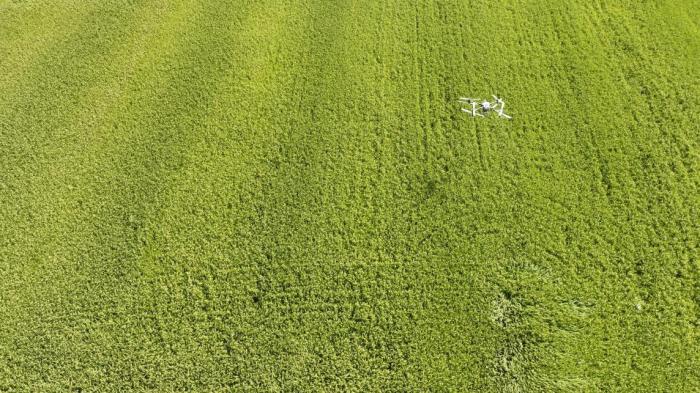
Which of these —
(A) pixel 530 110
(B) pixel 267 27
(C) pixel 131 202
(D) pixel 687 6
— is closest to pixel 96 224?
(C) pixel 131 202

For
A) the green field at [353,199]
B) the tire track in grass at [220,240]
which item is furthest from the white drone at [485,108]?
the tire track in grass at [220,240]

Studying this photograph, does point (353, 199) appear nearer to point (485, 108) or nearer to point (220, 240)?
point (220, 240)

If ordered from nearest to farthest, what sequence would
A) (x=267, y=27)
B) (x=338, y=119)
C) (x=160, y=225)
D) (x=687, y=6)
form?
(x=160, y=225) < (x=338, y=119) < (x=687, y=6) < (x=267, y=27)

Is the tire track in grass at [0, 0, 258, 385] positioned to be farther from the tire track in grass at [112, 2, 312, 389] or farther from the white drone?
the white drone

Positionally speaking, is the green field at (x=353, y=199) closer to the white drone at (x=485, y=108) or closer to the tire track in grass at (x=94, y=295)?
the tire track in grass at (x=94, y=295)

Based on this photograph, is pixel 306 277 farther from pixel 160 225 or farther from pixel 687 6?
pixel 687 6

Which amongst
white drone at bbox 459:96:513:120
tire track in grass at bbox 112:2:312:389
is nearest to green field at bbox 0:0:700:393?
tire track in grass at bbox 112:2:312:389
